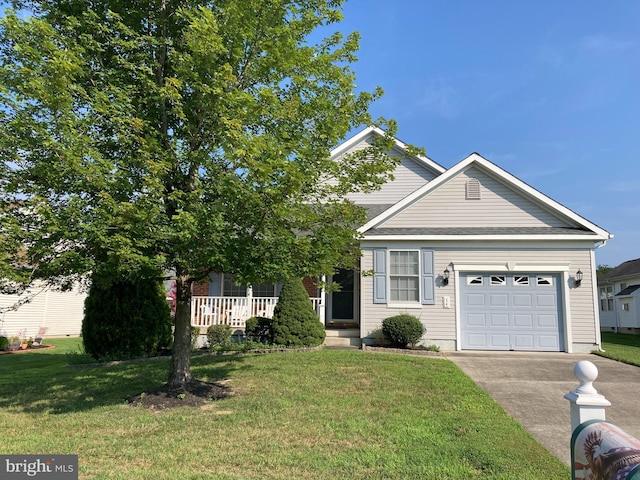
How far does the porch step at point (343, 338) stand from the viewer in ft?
41.7

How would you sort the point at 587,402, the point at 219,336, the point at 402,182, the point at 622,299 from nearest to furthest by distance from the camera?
the point at 587,402 → the point at 219,336 → the point at 402,182 → the point at 622,299

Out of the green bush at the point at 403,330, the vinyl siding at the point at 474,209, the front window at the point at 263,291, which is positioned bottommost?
the green bush at the point at 403,330

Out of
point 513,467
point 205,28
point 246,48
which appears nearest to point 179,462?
point 513,467

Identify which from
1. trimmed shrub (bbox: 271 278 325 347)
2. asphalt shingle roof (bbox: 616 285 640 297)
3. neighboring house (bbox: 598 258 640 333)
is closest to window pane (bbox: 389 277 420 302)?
trimmed shrub (bbox: 271 278 325 347)

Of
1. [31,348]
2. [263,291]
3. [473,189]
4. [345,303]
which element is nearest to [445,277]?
[473,189]

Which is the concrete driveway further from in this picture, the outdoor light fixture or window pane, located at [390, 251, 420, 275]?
window pane, located at [390, 251, 420, 275]

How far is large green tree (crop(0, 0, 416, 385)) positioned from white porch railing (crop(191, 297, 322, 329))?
6.47 metres

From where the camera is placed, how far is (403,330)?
1162cm

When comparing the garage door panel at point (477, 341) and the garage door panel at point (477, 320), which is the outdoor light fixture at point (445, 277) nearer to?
the garage door panel at point (477, 320)

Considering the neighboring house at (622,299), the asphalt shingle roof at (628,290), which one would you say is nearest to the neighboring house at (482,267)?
the neighboring house at (622,299)

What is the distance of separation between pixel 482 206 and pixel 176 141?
32.5ft

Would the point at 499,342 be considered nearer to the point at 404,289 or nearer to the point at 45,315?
the point at 404,289

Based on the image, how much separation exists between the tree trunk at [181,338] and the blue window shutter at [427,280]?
7.62 m

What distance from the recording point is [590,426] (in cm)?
239
